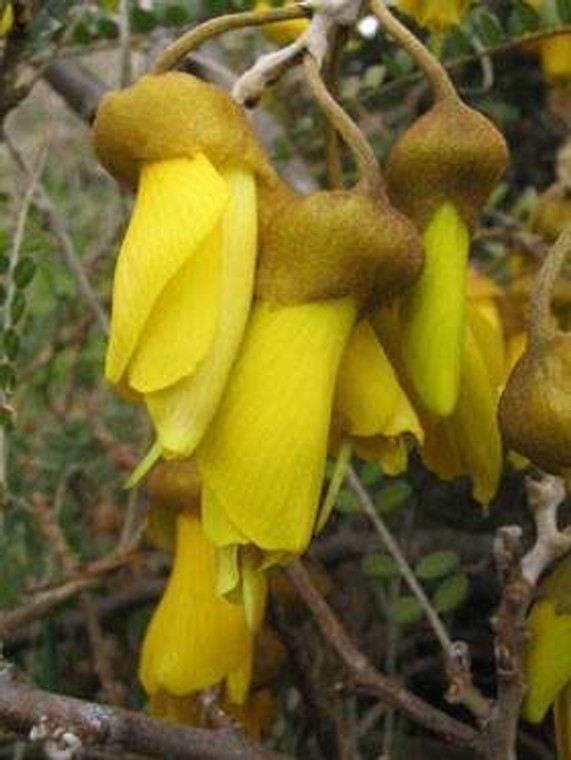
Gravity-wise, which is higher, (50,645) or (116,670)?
(50,645)

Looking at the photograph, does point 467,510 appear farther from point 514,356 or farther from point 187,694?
point 187,694

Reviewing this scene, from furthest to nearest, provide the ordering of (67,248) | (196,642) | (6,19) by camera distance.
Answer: (67,248), (6,19), (196,642)

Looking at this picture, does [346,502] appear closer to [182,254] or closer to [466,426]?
[466,426]

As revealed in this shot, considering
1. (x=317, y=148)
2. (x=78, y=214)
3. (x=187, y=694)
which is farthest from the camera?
(x=78, y=214)

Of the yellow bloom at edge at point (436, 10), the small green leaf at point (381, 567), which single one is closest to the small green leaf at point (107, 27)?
the yellow bloom at edge at point (436, 10)

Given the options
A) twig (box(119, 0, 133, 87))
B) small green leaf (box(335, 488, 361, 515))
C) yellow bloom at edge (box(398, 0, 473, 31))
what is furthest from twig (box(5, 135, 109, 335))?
yellow bloom at edge (box(398, 0, 473, 31))

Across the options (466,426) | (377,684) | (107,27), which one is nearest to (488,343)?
(466,426)

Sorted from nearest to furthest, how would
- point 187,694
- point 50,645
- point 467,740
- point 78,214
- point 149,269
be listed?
point 149,269 < point 467,740 < point 187,694 < point 50,645 < point 78,214

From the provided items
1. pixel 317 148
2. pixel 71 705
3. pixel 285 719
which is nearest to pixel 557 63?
pixel 317 148
